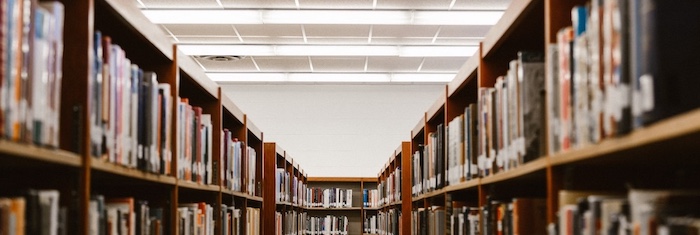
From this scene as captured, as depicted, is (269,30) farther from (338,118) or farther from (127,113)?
(127,113)

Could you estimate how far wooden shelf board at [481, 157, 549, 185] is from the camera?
70.0 inches

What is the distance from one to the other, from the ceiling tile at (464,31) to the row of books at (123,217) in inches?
209

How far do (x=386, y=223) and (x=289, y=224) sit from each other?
106cm

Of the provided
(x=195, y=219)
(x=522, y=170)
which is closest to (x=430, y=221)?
(x=195, y=219)

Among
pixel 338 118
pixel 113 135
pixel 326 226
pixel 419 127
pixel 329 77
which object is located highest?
pixel 329 77

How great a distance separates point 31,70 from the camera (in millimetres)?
1458

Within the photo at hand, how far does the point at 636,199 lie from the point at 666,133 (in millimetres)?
258

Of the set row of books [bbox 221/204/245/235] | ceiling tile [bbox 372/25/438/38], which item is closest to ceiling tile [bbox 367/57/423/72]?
ceiling tile [bbox 372/25/438/38]

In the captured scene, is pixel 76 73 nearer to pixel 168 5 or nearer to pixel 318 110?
pixel 168 5

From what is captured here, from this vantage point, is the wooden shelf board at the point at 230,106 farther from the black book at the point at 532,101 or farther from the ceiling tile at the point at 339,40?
the ceiling tile at the point at 339,40

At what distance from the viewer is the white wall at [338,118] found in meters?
10.9

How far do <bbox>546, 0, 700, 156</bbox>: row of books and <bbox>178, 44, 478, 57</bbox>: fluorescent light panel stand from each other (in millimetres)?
6747

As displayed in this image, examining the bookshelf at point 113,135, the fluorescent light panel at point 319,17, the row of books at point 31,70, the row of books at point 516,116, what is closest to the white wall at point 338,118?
the fluorescent light panel at point 319,17

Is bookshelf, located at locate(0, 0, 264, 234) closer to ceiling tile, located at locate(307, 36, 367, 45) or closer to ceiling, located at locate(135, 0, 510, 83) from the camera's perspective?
ceiling, located at locate(135, 0, 510, 83)
